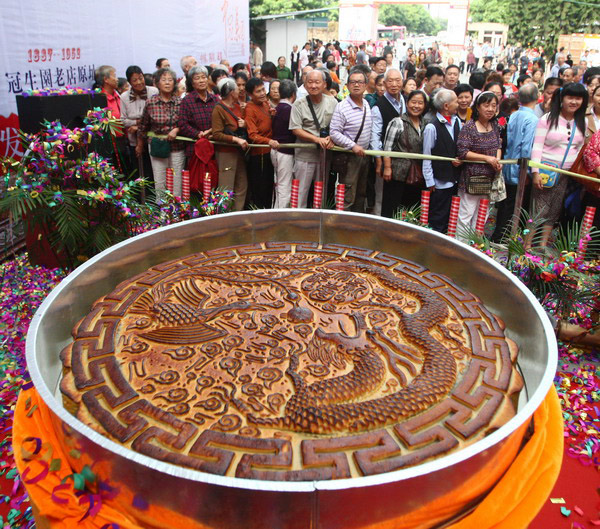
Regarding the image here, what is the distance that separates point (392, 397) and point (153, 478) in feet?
3.03

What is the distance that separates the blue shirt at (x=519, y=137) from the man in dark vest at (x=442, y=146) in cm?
80

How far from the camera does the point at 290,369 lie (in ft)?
7.21

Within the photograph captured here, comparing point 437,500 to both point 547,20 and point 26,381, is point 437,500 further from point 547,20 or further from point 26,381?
point 547,20

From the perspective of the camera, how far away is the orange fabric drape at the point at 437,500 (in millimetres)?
1741

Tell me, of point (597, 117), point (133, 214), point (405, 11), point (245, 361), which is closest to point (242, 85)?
point (133, 214)

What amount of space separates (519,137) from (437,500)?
15.0ft

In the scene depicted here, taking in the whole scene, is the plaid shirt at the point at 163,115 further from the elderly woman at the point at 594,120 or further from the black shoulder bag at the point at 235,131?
the elderly woman at the point at 594,120

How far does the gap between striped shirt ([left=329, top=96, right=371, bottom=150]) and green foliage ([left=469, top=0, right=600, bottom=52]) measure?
25.2m

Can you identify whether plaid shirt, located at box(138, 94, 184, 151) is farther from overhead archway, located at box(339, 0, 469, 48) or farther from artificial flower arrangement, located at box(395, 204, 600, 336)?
A: overhead archway, located at box(339, 0, 469, 48)

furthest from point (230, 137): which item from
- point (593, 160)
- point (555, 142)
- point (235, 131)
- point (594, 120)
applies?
point (594, 120)

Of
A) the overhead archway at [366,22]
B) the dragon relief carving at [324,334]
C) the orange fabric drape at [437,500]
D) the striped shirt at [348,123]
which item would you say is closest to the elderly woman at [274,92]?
the striped shirt at [348,123]

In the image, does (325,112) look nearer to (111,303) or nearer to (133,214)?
(133,214)

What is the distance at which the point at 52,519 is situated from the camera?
1.81 meters

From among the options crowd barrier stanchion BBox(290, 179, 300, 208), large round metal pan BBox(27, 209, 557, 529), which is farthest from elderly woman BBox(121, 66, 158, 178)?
large round metal pan BBox(27, 209, 557, 529)
